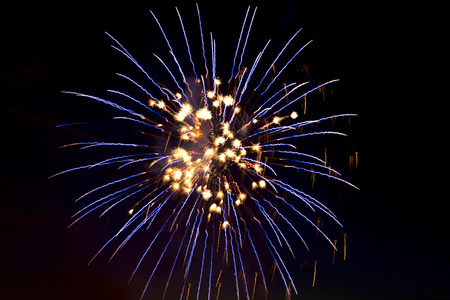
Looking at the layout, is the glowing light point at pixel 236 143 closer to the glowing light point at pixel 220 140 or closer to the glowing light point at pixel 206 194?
the glowing light point at pixel 220 140

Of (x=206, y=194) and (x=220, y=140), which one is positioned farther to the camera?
(x=206, y=194)

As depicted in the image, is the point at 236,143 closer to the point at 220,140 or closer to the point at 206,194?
the point at 220,140

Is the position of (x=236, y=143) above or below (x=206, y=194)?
above


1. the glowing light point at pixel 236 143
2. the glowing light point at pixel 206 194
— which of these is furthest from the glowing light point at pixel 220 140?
the glowing light point at pixel 206 194

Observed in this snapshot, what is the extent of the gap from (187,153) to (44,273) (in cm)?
448

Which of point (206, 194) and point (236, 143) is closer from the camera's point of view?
point (236, 143)

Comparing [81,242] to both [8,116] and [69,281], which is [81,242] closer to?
[69,281]

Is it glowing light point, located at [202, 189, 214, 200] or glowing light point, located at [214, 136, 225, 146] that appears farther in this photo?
glowing light point, located at [202, 189, 214, 200]

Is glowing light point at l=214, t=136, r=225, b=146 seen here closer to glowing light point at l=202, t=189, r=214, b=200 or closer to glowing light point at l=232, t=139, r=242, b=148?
glowing light point at l=232, t=139, r=242, b=148

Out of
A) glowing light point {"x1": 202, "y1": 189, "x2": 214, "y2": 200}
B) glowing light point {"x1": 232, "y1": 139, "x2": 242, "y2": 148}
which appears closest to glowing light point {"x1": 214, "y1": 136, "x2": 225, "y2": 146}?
glowing light point {"x1": 232, "y1": 139, "x2": 242, "y2": 148}

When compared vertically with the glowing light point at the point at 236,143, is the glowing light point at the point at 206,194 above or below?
below

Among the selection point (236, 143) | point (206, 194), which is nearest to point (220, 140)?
point (236, 143)

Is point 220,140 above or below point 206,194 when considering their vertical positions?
above

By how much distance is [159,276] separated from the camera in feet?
30.3
